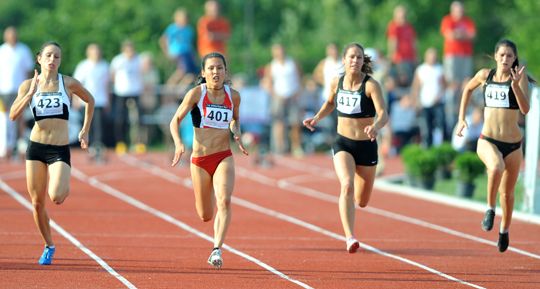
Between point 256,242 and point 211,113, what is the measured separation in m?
2.46

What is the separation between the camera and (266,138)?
26.2 m

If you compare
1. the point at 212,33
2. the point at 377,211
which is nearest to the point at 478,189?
the point at 377,211

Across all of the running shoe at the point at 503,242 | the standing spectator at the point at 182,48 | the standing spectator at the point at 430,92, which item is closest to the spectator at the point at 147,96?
the standing spectator at the point at 182,48

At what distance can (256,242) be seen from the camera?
1333 centimetres

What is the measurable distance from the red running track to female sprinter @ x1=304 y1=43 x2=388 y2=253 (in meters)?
0.71

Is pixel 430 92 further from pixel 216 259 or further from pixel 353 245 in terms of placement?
pixel 216 259

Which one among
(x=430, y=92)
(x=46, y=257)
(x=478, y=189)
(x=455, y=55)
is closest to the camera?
(x=46, y=257)

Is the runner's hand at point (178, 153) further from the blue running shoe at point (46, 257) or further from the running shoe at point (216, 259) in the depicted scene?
the blue running shoe at point (46, 257)

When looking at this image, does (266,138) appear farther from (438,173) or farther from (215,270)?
(215,270)

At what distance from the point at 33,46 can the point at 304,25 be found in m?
12.8

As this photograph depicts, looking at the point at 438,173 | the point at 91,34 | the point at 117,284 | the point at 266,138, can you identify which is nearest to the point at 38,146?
the point at 117,284

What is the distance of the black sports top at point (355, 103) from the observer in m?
11.9

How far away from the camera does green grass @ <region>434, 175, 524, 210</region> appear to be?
17.8 meters

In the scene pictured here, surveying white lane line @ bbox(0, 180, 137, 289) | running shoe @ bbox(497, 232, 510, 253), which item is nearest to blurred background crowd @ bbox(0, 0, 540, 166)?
white lane line @ bbox(0, 180, 137, 289)
